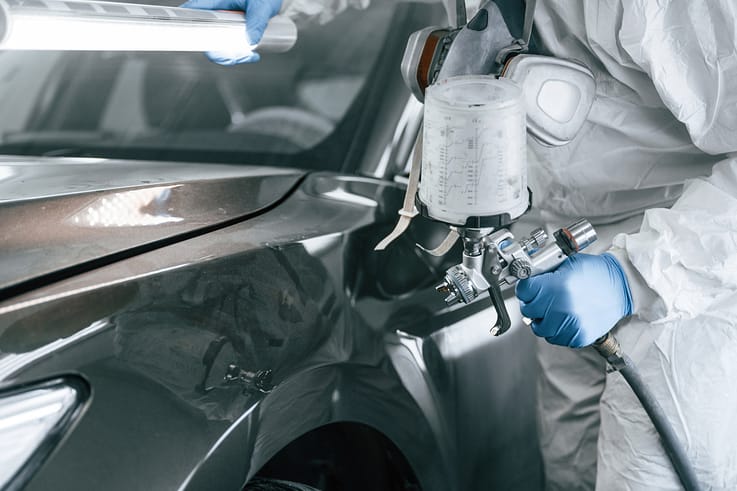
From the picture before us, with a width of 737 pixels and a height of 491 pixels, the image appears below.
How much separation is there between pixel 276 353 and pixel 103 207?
31 centimetres

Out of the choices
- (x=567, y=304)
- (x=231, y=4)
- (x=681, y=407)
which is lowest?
(x=681, y=407)

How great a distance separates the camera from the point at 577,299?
1185mm

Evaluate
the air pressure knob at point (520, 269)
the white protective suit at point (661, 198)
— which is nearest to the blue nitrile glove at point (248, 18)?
the white protective suit at point (661, 198)

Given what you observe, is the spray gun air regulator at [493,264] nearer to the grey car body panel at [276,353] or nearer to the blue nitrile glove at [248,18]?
the grey car body panel at [276,353]

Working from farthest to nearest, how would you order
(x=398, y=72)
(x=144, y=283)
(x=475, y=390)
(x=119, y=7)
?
(x=398, y=72)
(x=475, y=390)
(x=119, y=7)
(x=144, y=283)

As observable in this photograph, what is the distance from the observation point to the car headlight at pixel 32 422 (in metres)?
0.79

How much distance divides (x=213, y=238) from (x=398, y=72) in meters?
0.57

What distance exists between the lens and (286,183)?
131cm

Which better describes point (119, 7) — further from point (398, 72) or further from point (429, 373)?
point (429, 373)

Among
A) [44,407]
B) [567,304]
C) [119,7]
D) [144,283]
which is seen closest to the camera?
[44,407]

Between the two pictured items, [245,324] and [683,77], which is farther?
[683,77]

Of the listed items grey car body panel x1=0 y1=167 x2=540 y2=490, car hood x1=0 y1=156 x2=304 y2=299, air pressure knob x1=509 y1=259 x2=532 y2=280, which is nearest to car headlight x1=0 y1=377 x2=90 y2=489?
grey car body panel x1=0 y1=167 x2=540 y2=490

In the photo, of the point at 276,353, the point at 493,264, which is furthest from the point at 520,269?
the point at 276,353

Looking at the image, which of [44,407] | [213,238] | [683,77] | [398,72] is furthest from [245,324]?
[683,77]
